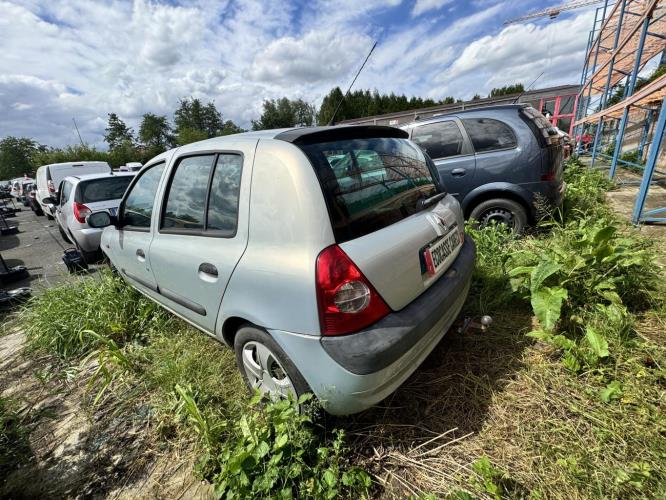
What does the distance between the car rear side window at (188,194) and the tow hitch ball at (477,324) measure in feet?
6.67

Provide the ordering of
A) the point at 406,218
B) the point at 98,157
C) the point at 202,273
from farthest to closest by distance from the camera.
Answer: the point at 98,157, the point at 202,273, the point at 406,218

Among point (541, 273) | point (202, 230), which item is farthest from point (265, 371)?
point (541, 273)

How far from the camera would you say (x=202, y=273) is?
187 cm

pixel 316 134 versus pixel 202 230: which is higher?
pixel 316 134

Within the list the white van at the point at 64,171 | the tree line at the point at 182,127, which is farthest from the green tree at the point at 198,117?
the white van at the point at 64,171

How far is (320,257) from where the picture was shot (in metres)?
1.33

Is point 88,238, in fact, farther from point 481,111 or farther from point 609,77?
point 609,77

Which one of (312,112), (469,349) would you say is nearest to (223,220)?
(469,349)

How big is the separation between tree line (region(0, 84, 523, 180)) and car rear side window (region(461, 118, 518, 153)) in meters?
33.3

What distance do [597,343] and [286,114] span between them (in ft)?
290

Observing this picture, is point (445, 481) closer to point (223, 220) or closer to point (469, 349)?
point (469, 349)

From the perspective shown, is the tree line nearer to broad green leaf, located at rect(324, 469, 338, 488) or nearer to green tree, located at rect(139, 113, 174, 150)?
green tree, located at rect(139, 113, 174, 150)

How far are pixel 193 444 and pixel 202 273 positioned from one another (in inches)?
40.1

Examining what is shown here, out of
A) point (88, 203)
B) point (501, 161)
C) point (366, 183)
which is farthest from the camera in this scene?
point (88, 203)
